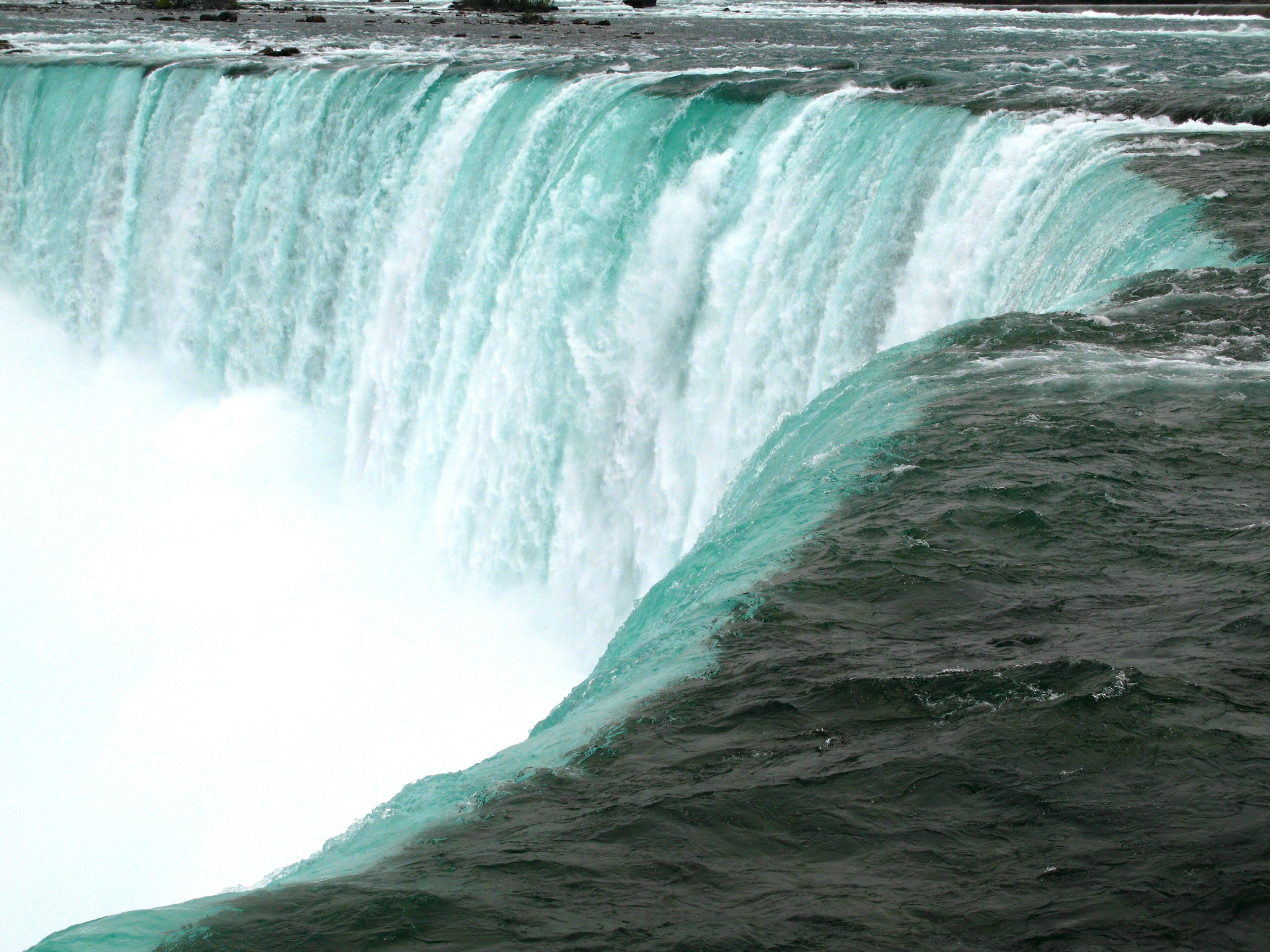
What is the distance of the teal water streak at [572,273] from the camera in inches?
310

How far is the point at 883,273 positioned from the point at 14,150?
1781 cm

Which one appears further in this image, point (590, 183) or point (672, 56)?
point (672, 56)

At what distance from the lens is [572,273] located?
14367 mm

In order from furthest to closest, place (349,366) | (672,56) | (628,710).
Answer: (672,56) < (349,366) < (628,710)

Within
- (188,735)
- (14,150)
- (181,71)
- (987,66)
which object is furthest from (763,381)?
(14,150)

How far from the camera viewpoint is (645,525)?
45.2 feet

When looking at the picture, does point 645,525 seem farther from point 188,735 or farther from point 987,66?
point 987,66

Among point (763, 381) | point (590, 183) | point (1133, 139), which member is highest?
point (590, 183)

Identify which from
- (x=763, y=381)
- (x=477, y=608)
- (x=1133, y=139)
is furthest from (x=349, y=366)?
(x=1133, y=139)

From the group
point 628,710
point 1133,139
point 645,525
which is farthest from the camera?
point 645,525

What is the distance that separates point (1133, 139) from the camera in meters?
11.2

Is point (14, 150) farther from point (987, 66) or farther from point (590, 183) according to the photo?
point (987, 66)

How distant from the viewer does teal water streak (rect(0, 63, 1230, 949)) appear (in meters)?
7.87

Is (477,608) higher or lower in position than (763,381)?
lower
